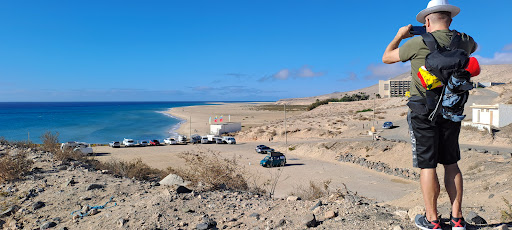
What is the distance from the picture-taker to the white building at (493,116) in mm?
27672

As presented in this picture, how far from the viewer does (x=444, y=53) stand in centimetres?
276

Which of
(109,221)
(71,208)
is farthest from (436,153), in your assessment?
(71,208)

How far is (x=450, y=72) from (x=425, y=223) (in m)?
1.49

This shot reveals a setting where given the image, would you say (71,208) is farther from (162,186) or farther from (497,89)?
(497,89)

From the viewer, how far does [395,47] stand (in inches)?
127

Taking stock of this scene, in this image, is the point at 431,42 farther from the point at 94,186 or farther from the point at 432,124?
the point at 94,186

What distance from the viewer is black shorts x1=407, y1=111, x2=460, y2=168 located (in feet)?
9.75

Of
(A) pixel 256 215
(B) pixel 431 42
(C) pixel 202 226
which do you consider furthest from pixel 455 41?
(C) pixel 202 226

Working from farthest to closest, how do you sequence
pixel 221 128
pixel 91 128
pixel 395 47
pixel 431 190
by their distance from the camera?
pixel 91 128 → pixel 221 128 → pixel 395 47 → pixel 431 190

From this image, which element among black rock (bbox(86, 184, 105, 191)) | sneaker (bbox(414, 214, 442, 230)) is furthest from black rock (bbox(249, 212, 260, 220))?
black rock (bbox(86, 184, 105, 191))

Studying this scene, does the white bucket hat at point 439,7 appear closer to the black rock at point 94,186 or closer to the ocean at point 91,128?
the black rock at point 94,186

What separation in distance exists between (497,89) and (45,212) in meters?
79.1

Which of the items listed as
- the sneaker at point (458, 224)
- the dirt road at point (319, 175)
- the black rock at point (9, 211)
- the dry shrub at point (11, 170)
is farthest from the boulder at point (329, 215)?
the dry shrub at point (11, 170)

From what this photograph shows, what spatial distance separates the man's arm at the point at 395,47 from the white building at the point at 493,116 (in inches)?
1175
